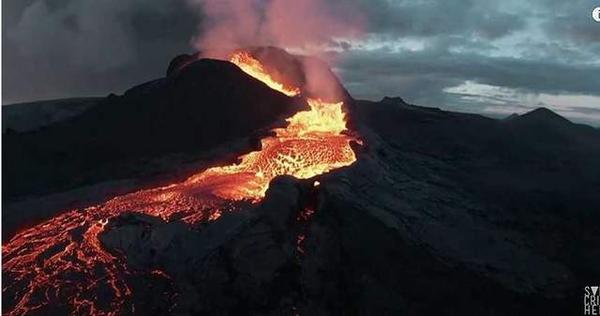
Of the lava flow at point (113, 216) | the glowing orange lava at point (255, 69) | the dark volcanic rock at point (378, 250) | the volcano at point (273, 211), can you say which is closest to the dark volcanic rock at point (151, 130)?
the volcano at point (273, 211)

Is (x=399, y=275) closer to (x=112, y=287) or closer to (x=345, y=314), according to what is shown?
(x=345, y=314)

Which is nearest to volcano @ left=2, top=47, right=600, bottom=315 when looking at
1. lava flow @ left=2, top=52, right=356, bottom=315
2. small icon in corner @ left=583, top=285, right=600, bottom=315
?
lava flow @ left=2, top=52, right=356, bottom=315

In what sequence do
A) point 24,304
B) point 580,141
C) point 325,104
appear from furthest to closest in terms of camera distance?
point 580,141 → point 325,104 → point 24,304

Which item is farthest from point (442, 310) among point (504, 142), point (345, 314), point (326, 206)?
point (504, 142)

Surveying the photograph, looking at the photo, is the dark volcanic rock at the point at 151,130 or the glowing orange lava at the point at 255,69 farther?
the glowing orange lava at the point at 255,69

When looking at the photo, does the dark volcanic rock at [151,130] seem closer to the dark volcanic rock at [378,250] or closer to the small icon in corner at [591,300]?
the dark volcanic rock at [378,250]

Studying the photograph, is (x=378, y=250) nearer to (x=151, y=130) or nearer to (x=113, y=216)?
(x=113, y=216)

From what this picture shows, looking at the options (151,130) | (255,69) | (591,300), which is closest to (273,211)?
(591,300)
